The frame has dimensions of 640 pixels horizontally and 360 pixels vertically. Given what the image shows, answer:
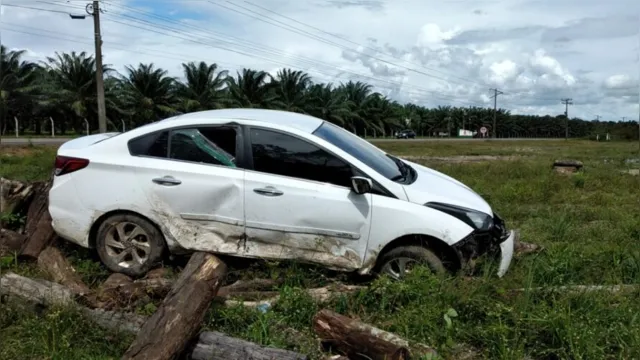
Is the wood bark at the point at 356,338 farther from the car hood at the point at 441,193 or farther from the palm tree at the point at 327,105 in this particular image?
the palm tree at the point at 327,105

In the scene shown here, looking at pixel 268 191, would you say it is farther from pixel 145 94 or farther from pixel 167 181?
pixel 145 94

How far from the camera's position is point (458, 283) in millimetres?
4121

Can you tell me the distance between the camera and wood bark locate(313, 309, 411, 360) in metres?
3.34

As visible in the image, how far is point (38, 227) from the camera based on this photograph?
212 inches

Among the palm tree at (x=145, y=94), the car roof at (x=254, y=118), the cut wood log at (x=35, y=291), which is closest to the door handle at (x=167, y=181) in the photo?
the car roof at (x=254, y=118)

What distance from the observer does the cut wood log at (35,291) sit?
3.91 meters

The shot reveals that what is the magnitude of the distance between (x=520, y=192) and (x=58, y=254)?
26.5 ft

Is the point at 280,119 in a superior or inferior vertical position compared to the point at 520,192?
superior

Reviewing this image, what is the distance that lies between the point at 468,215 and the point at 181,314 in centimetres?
244

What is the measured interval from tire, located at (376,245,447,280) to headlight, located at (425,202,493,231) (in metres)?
0.36

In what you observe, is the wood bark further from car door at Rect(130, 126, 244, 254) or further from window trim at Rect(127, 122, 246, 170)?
window trim at Rect(127, 122, 246, 170)

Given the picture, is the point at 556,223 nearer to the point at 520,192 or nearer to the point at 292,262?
the point at 520,192

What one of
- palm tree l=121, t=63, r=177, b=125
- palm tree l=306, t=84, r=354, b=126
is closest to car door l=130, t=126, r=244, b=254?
palm tree l=121, t=63, r=177, b=125

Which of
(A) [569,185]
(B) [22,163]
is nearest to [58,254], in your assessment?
(A) [569,185]
